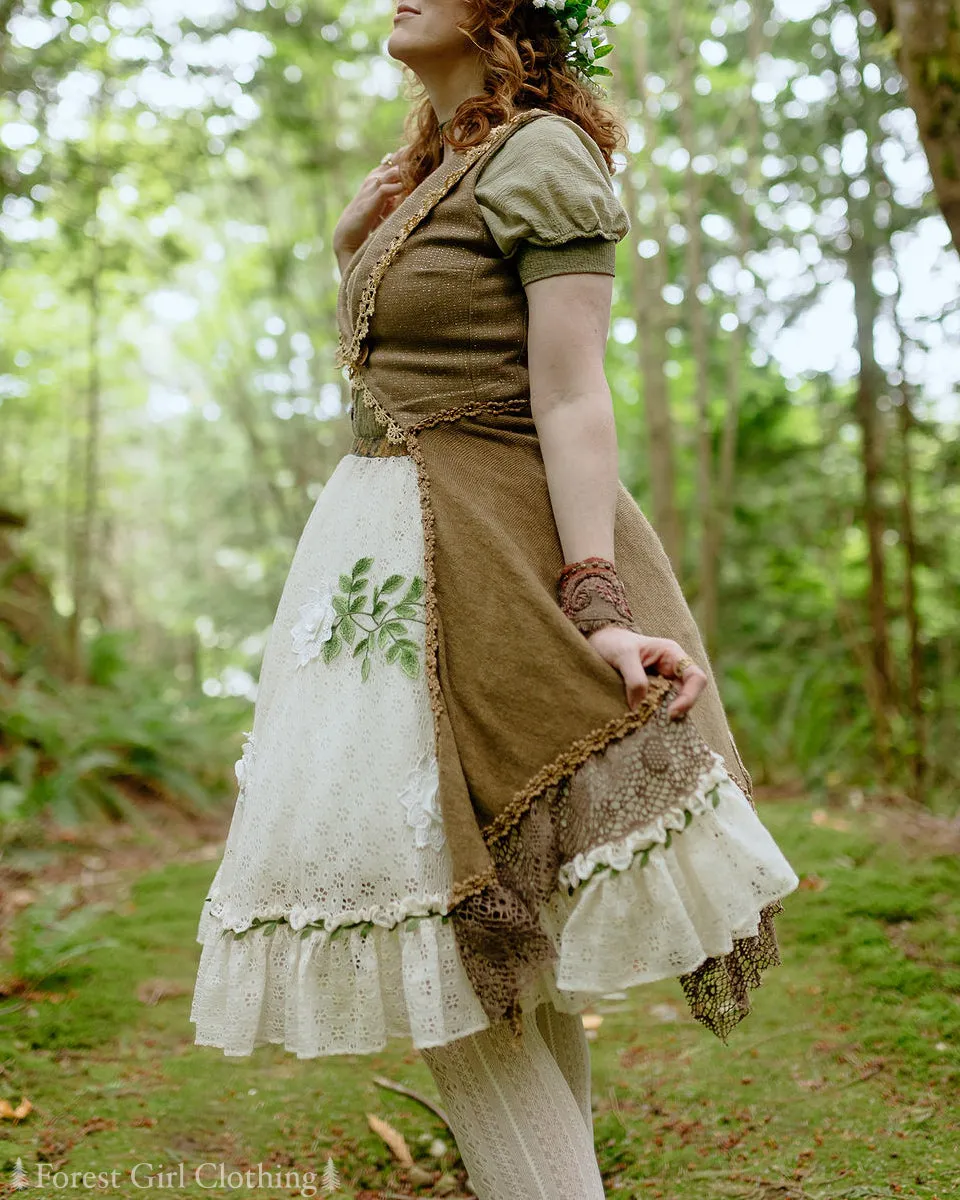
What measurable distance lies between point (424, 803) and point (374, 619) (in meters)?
0.28

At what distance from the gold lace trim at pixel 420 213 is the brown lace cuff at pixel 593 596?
0.52 meters

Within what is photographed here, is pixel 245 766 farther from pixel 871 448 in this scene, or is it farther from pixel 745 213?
pixel 871 448

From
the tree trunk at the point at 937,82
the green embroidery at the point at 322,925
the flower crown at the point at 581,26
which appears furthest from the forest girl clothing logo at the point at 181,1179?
the tree trunk at the point at 937,82

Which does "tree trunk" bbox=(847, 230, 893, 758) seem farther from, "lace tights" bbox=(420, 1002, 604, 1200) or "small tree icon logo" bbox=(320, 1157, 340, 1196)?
"lace tights" bbox=(420, 1002, 604, 1200)

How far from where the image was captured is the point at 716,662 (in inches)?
269

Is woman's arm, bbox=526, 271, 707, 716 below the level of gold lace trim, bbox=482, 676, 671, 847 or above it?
above

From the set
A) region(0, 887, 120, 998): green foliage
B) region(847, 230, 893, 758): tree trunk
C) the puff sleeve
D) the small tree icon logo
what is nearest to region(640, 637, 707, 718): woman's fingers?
the puff sleeve

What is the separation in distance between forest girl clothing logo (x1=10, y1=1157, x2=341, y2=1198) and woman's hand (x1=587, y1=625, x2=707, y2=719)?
1.44 meters

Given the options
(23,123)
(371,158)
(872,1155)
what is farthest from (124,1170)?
(371,158)

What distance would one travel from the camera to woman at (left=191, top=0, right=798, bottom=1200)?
1385 mm

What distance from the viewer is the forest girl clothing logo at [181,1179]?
210cm

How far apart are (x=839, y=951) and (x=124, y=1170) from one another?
213cm

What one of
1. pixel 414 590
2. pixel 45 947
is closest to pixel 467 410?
pixel 414 590

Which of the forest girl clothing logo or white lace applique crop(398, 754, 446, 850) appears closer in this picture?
white lace applique crop(398, 754, 446, 850)
